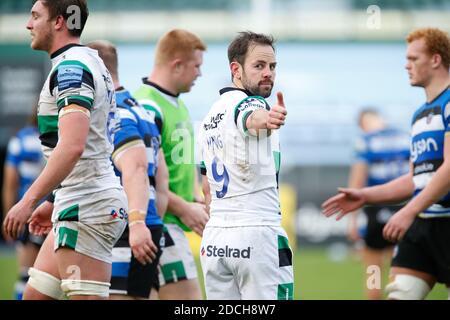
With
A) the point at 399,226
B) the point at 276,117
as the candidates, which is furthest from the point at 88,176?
the point at 399,226

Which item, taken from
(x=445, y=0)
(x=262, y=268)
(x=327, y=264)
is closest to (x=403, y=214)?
(x=262, y=268)

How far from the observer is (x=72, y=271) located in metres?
5.38

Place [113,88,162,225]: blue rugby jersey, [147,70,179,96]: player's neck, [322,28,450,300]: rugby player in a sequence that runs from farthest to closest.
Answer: [147,70,179,96]: player's neck < [322,28,450,300]: rugby player < [113,88,162,225]: blue rugby jersey

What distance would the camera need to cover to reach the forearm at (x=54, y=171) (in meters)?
5.00

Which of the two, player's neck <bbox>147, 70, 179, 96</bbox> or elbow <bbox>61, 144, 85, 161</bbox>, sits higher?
player's neck <bbox>147, 70, 179, 96</bbox>

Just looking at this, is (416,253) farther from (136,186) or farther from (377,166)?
(377,166)

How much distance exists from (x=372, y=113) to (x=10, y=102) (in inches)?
488

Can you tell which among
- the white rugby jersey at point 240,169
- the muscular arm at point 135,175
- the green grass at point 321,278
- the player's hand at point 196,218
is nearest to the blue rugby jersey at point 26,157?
the green grass at point 321,278

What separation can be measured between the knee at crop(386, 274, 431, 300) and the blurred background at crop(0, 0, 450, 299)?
903cm

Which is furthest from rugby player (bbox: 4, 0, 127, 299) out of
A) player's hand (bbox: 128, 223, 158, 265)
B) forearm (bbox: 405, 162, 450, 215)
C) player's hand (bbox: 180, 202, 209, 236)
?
forearm (bbox: 405, 162, 450, 215)

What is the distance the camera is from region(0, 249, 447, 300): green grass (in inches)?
497

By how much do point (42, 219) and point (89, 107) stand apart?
3.63ft

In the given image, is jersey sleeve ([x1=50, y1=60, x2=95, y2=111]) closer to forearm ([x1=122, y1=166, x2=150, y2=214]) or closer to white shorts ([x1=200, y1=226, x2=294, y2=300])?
forearm ([x1=122, y1=166, x2=150, y2=214])

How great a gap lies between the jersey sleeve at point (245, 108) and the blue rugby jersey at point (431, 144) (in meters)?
2.33
